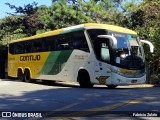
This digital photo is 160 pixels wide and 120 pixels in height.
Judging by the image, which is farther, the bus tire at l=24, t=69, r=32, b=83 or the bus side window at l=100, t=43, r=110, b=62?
the bus tire at l=24, t=69, r=32, b=83

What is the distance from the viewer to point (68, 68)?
2075cm

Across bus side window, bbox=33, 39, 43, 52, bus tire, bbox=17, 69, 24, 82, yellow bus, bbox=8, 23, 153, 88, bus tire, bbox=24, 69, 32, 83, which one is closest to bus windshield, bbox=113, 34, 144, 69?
yellow bus, bbox=8, 23, 153, 88

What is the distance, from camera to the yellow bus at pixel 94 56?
18.2 m

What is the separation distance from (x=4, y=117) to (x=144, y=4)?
19.9 meters

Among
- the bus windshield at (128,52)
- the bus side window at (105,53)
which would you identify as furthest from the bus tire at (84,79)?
the bus windshield at (128,52)

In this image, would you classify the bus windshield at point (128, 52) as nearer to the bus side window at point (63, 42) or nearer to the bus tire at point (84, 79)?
the bus tire at point (84, 79)

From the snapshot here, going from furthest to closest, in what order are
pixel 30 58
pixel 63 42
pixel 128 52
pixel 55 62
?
pixel 30 58 → pixel 55 62 → pixel 63 42 → pixel 128 52

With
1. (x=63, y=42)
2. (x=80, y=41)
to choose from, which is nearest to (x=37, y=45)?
(x=63, y=42)

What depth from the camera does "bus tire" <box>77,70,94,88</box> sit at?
19.5 meters

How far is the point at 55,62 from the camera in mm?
21859

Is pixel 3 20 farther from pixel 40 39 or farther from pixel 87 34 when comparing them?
pixel 87 34

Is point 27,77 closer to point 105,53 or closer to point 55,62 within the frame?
point 55,62

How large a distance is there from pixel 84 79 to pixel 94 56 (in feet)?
5.54

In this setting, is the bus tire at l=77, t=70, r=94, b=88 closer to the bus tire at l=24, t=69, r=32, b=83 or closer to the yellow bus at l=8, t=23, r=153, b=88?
the yellow bus at l=8, t=23, r=153, b=88
